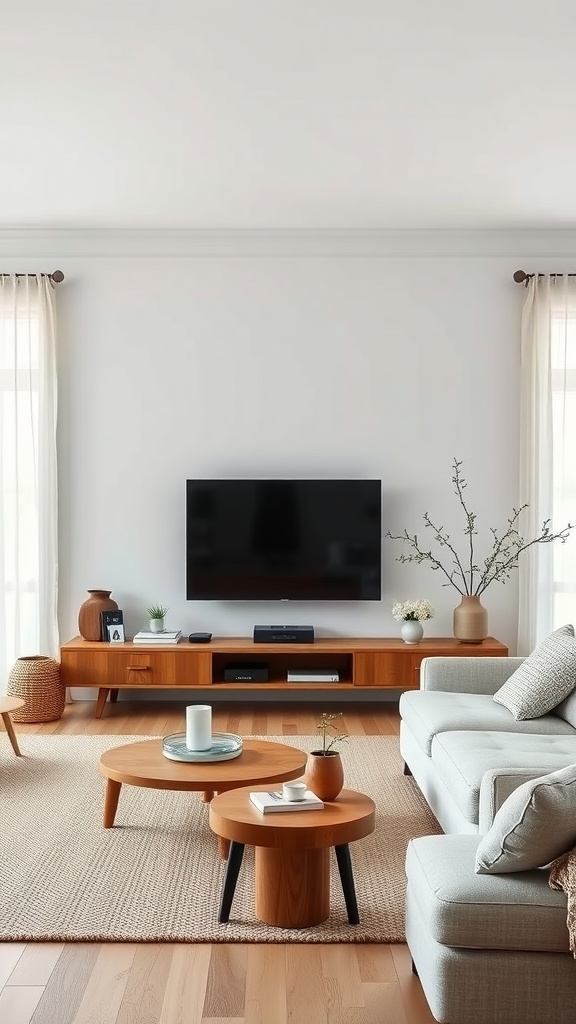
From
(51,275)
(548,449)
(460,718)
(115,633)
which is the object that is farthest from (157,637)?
(548,449)

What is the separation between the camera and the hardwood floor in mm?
2537

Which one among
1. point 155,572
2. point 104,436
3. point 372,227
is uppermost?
point 372,227

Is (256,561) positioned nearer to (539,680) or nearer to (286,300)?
(286,300)

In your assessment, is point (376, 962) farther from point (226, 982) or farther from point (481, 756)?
point (481, 756)

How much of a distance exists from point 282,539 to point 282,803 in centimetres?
320

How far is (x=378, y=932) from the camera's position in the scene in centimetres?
301

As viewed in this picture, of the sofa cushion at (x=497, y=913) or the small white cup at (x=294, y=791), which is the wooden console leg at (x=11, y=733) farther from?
the sofa cushion at (x=497, y=913)

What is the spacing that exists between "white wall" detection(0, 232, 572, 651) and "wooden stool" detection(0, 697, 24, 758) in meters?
1.31

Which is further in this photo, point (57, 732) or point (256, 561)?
point (256, 561)

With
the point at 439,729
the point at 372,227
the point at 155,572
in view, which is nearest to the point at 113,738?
the point at 155,572

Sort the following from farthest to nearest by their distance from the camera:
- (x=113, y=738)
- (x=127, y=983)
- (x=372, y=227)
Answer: (x=372, y=227) → (x=113, y=738) → (x=127, y=983)

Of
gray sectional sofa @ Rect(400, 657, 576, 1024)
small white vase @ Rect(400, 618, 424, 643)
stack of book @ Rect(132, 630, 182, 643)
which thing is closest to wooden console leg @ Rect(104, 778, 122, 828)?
gray sectional sofa @ Rect(400, 657, 576, 1024)

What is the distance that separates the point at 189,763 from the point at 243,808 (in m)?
0.67

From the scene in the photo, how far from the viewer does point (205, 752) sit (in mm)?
3867
